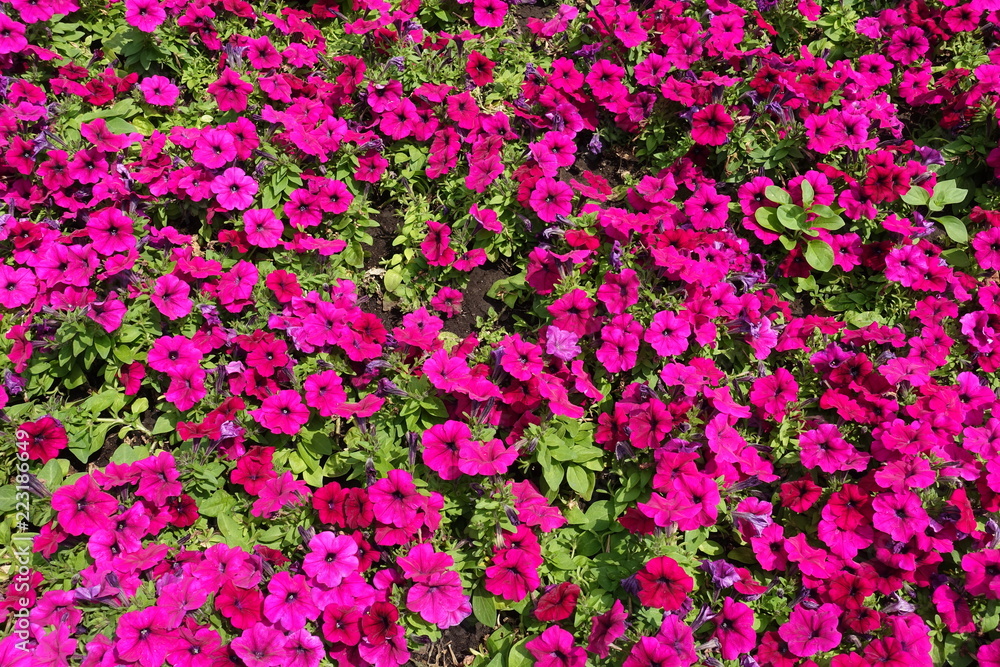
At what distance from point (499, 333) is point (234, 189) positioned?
197 centimetres

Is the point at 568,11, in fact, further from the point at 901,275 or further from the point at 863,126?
the point at 901,275

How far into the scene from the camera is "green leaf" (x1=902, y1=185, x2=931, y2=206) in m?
4.70

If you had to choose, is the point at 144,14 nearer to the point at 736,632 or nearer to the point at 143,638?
the point at 143,638

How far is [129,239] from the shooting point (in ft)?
14.0

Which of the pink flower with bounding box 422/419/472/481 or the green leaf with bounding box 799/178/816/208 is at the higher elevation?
the green leaf with bounding box 799/178/816/208

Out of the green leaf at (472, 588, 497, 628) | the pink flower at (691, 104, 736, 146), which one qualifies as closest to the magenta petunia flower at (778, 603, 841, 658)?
the green leaf at (472, 588, 497, 628)

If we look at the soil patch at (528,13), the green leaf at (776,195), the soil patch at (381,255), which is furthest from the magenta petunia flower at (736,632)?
the soil patch at (528,13)

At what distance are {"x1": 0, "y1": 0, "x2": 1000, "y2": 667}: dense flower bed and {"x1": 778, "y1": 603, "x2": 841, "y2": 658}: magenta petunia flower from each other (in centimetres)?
2

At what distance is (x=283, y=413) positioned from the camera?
381 cm

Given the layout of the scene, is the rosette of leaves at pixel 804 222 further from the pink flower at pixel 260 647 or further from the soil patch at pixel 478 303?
the pink flower at pixel 260 647

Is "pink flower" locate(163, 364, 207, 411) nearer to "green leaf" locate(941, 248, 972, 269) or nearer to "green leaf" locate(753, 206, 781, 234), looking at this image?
"green leaf" locate(753, 206, 781, 234)

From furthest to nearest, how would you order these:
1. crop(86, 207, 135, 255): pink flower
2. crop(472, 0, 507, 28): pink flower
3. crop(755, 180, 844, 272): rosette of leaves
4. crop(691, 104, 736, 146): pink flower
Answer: crop(472, 0, 507, 28): pink flower < crop(691, 104, 736, 146): pink flower < crop(755, 180, 844, 272): rosette of leaves < crop(86, 207, 135, 255): pink flower

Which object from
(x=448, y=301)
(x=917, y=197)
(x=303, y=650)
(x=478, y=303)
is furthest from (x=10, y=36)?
(x=917, y=197)

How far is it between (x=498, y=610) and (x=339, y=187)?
9.05 ft
